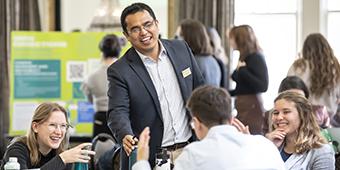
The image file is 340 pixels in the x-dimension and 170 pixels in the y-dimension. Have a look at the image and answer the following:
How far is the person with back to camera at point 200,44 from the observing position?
548 cm

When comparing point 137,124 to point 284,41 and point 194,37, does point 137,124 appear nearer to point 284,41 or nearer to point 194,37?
point 194,37

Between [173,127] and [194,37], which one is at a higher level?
[194,37]

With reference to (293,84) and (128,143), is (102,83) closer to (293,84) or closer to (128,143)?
(293,84)

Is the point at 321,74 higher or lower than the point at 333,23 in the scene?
lower

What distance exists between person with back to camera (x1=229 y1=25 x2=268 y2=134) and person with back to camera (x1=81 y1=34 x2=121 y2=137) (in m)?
1.06

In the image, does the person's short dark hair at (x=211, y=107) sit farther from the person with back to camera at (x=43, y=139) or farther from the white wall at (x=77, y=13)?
the white wall at (x=77, y=13)

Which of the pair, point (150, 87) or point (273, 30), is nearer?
point (150, 87)

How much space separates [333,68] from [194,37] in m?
1.05

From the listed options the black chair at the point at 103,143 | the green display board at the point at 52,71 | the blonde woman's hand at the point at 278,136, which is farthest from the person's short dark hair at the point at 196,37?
the blonde woman's hand at the point at 278,136

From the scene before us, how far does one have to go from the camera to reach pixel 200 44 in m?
5.50

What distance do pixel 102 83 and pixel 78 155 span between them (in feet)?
9.94

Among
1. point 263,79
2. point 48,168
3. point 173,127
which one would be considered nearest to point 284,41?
point 263,79

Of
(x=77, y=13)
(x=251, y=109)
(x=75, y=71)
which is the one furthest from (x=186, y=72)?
(x=77, y=13)

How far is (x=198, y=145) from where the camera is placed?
97.1 inches
